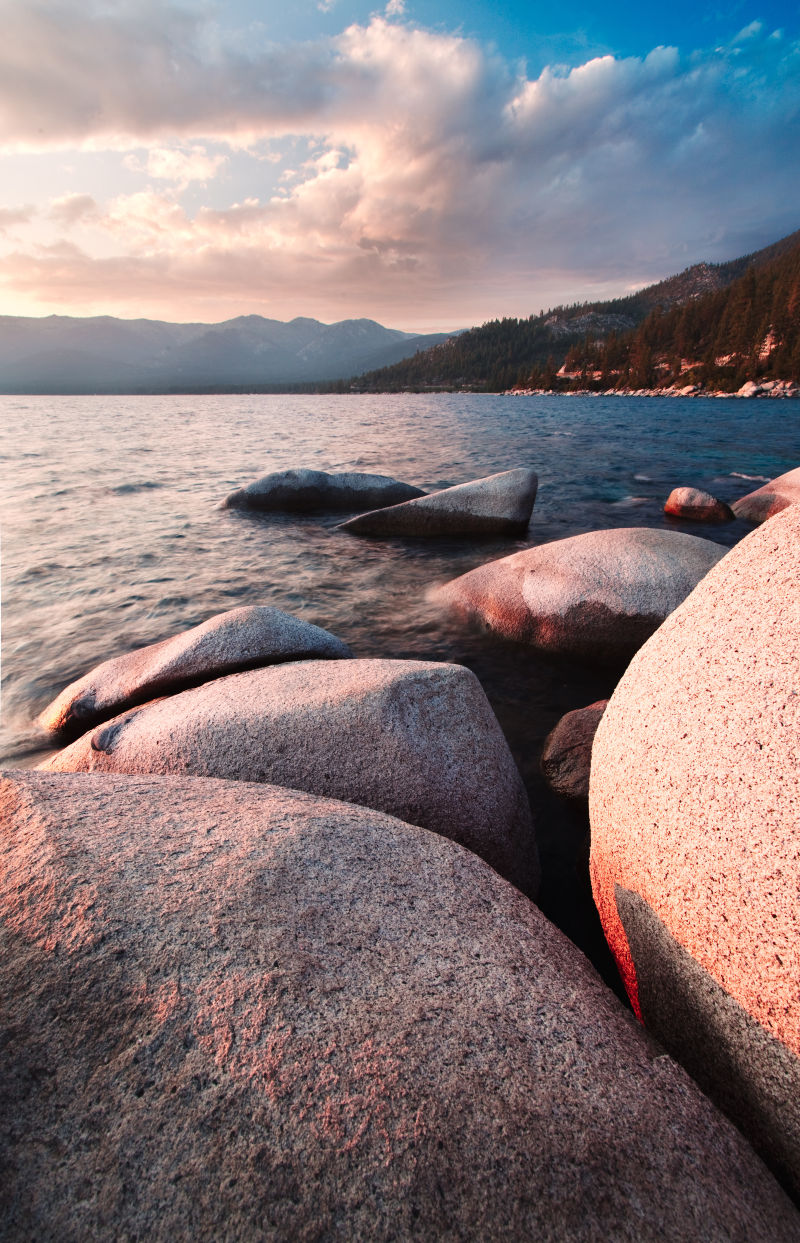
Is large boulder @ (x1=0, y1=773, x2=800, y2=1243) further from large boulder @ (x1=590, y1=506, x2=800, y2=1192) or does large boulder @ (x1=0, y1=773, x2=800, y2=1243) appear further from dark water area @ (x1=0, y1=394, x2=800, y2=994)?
dark water area @ (x1=0, y1=394, x2=800, y2=994)

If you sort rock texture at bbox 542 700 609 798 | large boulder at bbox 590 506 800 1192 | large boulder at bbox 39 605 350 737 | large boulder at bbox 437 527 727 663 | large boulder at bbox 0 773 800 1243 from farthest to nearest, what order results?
large boulder at bbox 437 527 727 663
large boulder at bbox 39 605 350 737
rock texture at bbox 542 700 609 798
large boulder at bbox 590 506 800 1192
large boulder at bbox 0 773 800 1243

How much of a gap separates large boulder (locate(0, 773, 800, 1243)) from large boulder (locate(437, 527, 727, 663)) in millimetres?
4766

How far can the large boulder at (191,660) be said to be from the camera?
5.00m

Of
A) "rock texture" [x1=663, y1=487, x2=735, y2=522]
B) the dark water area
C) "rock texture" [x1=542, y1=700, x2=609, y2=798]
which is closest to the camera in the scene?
"rock texture" [x1=542, y1=700, x2=609, y2=798]

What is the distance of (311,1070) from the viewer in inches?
56.5

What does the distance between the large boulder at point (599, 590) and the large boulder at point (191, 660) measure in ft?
8.50

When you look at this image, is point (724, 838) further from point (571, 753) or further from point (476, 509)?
point (476, 509)

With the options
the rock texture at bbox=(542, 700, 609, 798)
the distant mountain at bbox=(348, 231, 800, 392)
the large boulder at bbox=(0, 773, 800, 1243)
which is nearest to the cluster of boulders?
the large boulder at bbox=(0, 773, 800, 1243)

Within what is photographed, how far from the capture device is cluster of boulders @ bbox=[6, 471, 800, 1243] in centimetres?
128

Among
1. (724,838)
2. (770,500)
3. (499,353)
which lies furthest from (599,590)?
(499,353)

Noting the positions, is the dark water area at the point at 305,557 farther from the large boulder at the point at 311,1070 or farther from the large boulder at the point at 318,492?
the large boulder at the point at 311,1070

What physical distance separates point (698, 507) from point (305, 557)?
9266mm

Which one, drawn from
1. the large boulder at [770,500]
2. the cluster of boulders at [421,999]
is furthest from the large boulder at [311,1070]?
the large boulder at [770,500]

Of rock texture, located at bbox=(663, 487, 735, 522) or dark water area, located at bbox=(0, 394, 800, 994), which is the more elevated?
rock texture, located at bbox=(663, 487, 735, 522)
